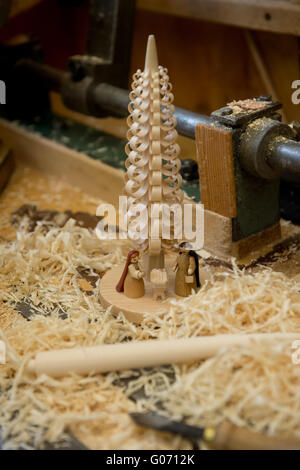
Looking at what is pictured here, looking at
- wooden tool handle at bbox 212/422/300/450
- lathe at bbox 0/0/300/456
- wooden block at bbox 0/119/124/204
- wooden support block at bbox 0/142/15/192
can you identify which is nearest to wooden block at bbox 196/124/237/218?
lathe at bbox 0/0/300/456

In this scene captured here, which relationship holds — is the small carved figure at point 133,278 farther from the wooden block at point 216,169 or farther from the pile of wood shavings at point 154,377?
the wooden block at point 216,169

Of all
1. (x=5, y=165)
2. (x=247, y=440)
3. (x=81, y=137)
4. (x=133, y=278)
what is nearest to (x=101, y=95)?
(x=81, y=137)

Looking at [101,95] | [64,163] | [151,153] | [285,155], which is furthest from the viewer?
[64,163]

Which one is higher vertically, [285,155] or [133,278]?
[285,155]

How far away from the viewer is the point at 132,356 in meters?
1.19

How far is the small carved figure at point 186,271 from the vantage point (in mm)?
1345

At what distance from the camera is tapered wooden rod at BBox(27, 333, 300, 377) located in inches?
46.3

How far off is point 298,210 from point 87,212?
26.7 inches

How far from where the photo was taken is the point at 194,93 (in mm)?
2947

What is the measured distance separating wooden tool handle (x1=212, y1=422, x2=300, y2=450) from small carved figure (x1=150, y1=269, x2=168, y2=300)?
1.27 ft

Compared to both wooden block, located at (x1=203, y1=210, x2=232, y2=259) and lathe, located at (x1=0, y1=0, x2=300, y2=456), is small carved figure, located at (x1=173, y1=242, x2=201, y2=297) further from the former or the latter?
wooden block, located at (x1=203, y1=210, x2=232, y2=259)

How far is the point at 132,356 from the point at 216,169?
0.59 m

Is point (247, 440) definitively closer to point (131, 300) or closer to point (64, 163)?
point (131, 300)

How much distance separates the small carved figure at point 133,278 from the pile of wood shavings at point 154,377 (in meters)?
0.07
